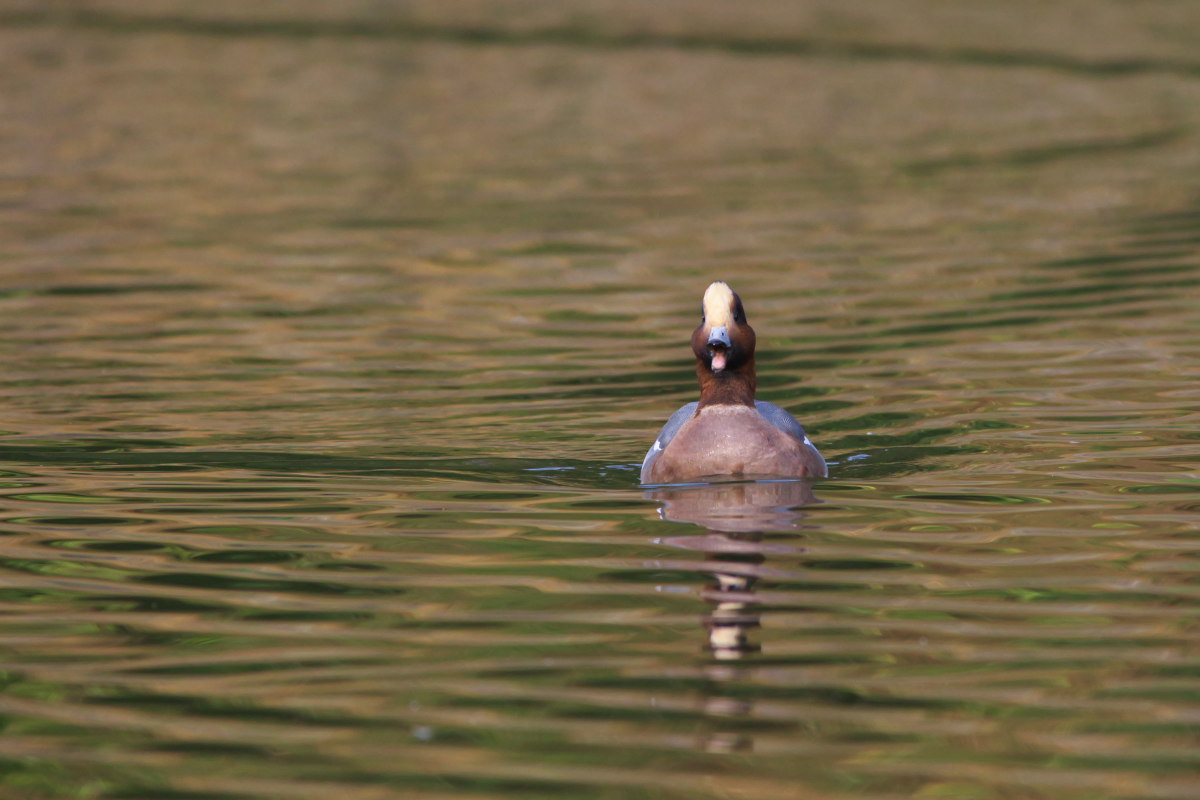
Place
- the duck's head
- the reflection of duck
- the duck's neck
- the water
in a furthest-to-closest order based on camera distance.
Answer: the duck's neck < the duck's head < the reflection of duck < the water

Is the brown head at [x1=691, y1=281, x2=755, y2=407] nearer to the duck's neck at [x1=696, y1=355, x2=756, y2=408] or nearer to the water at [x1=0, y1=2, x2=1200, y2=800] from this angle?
the duck's neck at [x1=696, y1=355, x2=756, y2=408]

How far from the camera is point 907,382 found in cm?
1262

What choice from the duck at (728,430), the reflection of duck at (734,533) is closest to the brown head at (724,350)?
the duck at (728,430)

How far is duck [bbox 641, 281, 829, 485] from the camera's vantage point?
994 cm

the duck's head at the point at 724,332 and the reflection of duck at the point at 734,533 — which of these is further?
the duck's head at the point at 724,332

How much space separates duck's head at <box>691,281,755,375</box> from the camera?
991 centimetres

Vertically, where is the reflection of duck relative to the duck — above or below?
below

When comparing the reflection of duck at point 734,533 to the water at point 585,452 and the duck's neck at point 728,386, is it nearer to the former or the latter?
the water at point 585,452

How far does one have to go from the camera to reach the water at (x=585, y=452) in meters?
6.34

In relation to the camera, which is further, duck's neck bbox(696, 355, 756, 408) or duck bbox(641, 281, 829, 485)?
duck's neck bbox(696, 355, 756, 408)

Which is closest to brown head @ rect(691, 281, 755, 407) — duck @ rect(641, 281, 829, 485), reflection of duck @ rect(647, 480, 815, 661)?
duck @ rect(641, 281, 829, 485)

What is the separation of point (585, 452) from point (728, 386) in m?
1.31

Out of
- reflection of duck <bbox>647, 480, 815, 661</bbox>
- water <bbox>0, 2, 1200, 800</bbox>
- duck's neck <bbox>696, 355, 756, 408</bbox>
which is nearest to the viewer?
water <bbox>0, 2, 1200, 800</bbox>

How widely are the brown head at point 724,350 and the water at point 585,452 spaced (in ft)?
1.77
